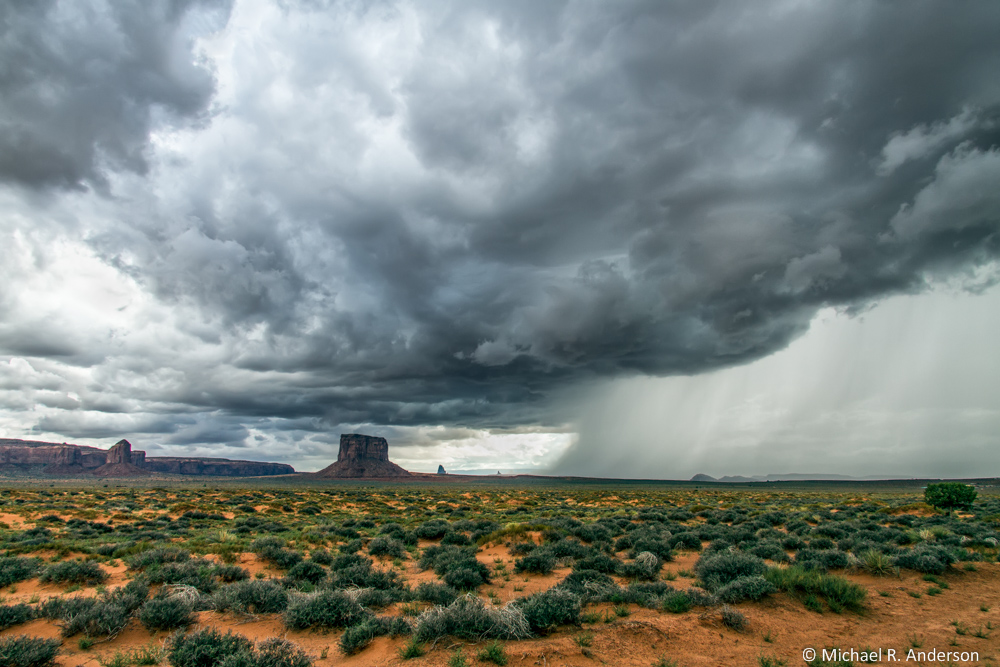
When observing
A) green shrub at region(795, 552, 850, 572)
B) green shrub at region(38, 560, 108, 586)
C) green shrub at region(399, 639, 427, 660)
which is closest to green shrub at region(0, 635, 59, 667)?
green shrub at region(399, 639, 427, 660)

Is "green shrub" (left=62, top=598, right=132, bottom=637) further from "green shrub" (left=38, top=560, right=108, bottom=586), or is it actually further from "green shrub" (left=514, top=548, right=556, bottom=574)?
"green shrub" (left=514, top=548, right=556, bottom=574)

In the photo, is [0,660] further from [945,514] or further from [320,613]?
[945,514]

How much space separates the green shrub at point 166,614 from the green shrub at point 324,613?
7.16 feet

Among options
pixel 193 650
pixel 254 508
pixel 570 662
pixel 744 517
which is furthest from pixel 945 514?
pixel 254 508

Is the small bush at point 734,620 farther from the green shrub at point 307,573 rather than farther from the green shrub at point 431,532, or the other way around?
the green shrub at point 431,532

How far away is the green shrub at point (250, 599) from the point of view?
10.9m

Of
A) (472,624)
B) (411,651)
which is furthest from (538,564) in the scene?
(411,651)

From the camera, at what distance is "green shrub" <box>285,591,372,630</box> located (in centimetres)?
1016

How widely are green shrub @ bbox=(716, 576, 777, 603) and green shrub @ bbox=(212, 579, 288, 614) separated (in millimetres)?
10722

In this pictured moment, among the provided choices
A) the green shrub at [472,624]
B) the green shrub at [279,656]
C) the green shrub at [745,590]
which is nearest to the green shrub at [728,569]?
the green shrub at [745,590]

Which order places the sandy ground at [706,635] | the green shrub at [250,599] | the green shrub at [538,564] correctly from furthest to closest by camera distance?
the green shrub at [538,564], the green shrub at [250,599], the sandy ground at [706,635]

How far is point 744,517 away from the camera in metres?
30.1

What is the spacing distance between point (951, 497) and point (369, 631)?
42.6m

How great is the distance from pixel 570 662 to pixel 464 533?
15.4 metres
